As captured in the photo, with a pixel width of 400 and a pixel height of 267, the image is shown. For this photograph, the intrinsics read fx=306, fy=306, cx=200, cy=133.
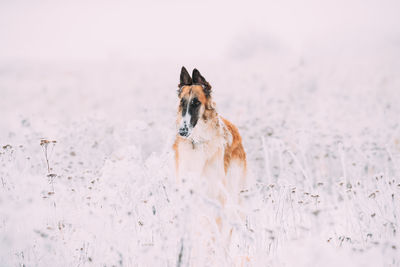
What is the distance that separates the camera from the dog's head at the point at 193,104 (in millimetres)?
3527

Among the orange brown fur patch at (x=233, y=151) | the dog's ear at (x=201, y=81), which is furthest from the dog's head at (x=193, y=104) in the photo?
the orange brown fur patch at (x=233, y=151)

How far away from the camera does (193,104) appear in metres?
3.61

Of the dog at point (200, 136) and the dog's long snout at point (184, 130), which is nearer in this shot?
the dog's long snout at point (184, 130)

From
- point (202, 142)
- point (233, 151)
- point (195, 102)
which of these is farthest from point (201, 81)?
point (233, 151)

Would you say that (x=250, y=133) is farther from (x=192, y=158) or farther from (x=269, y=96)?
(x=269, y=96)

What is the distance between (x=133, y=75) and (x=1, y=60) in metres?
16.4

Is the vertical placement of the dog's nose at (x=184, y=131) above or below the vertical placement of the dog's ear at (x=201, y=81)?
below

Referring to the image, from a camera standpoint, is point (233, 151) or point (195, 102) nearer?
point (195, 102)

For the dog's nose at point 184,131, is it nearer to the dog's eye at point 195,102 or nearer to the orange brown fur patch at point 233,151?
the dog's eye at point 195,102

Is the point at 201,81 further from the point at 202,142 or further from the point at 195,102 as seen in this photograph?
the point at 202,142

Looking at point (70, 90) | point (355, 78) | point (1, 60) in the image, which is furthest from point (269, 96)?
point (1, 60)

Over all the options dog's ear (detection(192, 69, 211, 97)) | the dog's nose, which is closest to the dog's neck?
the dog's nose

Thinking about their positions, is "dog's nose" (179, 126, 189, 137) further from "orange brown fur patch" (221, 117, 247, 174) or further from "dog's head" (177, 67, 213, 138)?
"orange brown fur patch" (221, 117, 247, 174)

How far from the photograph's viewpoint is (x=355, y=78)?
16.9 meters
